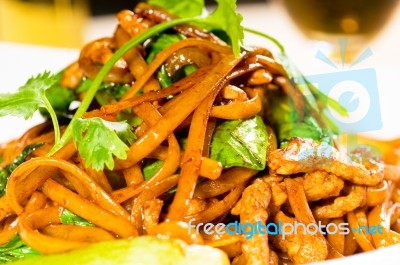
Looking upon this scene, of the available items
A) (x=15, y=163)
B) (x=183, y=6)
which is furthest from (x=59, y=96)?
(x=183, y=6)

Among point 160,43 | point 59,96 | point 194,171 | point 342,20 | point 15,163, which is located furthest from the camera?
point 342,20

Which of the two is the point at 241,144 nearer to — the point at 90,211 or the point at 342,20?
the point at 90,211

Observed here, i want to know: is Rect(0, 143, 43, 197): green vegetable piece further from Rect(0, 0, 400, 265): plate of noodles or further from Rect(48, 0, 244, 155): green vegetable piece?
Rect(48, 0, 244, 155): green vegetable piece

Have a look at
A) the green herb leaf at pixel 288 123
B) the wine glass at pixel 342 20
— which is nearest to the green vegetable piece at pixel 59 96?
the green herb leaf at pixel 288 123

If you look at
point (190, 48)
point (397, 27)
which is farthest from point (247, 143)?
point (397, 27)

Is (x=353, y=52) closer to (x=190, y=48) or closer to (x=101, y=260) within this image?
(x=190, y=48)

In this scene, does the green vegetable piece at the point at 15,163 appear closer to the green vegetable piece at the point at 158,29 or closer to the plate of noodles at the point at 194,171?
the plate of noodles at the point at 194,171
